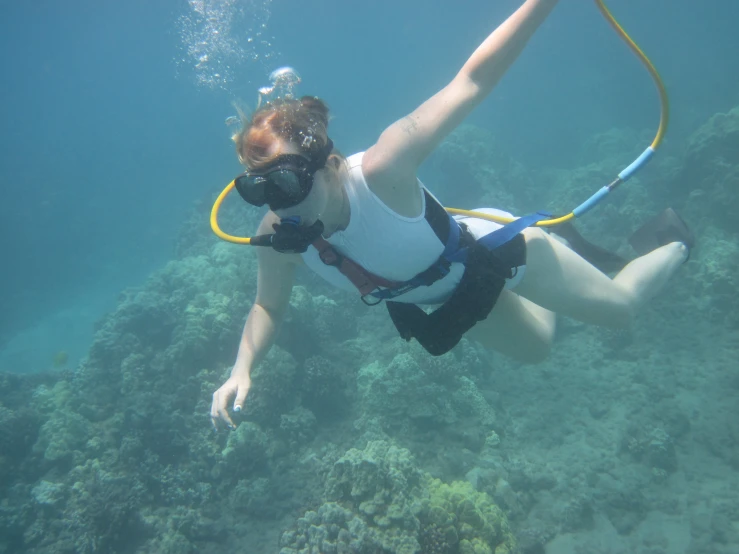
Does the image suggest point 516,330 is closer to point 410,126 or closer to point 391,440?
point 410,126

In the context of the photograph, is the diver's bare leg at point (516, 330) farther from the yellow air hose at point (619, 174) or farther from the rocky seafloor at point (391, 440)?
the rocky seafloor at point (391, 440)

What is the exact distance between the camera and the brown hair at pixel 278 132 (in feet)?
6.66

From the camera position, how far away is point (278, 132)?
2029mm

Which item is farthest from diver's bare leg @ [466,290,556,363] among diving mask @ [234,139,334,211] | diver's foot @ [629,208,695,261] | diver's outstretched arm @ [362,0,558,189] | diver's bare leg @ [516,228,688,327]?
diving mask @ [234,139,334,211]

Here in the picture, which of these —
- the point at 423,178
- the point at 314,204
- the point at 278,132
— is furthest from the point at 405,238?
the point at 423,178

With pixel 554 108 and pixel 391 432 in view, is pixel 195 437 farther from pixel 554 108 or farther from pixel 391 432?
pixel 554 108

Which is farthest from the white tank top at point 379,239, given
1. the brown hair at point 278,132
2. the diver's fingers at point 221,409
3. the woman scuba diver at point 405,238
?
the diver's fingers at point 221,409

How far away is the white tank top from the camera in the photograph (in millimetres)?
2270

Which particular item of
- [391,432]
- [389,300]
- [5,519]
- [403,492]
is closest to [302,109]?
[389,300]

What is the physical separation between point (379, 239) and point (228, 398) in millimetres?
1620

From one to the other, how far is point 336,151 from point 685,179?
45.6 ft

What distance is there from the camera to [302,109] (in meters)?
2.12

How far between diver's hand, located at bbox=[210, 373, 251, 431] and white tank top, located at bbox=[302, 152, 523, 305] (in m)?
1.02

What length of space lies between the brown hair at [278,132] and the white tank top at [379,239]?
317 mm
